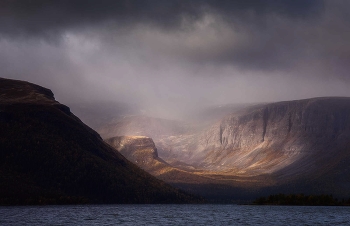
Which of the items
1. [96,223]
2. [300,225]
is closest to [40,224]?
[96,223]

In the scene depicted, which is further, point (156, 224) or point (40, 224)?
point (156, 224)

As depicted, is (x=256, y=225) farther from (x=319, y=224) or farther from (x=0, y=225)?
(x=0, y=225)

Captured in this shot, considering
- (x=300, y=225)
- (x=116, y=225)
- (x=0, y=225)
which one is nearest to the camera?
(x=0, y=225)

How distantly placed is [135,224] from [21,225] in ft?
117

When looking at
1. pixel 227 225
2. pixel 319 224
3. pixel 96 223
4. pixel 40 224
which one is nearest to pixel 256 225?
pixel 227 225

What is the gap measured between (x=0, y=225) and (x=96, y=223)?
99.0 ft

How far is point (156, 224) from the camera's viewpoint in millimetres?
170500

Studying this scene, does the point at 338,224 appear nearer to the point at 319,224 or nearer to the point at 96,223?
the point at 319,224

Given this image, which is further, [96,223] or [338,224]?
[338,224]

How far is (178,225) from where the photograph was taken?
168000 millimetres

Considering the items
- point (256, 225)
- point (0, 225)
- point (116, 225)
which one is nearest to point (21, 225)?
point (0, 225)

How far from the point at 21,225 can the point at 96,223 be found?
25.0 meters

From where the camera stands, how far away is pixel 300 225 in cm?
17375

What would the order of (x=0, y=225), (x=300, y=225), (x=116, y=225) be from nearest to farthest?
(x=0, y=225) < (x=116, y=225) < (x=300, y=225)
